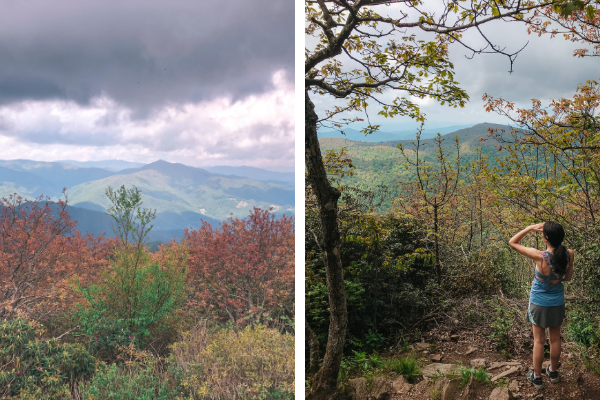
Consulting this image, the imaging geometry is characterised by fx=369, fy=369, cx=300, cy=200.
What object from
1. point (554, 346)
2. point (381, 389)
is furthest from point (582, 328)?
point (381, 389)

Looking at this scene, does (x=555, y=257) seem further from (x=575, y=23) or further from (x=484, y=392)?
(x=575, y=23)

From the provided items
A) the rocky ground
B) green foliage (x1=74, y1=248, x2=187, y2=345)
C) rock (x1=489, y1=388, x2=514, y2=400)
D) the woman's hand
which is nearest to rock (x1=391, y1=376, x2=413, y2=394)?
the rocky ground

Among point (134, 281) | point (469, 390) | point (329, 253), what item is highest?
point (329, 253)

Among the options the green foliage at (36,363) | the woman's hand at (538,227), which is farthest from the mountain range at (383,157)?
the green foliage at (36,363)

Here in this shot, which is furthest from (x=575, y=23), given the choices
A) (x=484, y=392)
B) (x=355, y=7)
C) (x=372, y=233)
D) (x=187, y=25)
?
(x=187, y=25)

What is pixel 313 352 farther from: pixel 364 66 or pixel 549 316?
pixel 364 66
